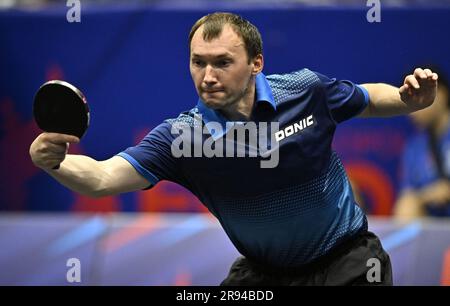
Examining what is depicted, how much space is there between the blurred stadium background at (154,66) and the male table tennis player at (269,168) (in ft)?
9.45

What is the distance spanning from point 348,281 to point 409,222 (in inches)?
101

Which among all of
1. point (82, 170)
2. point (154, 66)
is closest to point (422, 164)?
point (154, 66)

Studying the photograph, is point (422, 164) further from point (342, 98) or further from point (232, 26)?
point (232, 26)

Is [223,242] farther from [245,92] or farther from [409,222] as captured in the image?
[245,92]

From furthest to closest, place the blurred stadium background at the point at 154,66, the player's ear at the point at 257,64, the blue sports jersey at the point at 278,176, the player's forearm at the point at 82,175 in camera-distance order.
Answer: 1. the blurred stadium background at the point at 154,66
2. the player's ear at the point at 257,64
3. the blue sports jersey at the point at 278,176
4. the player's forearm at the point at 82,175

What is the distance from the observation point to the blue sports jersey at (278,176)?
14.6 ft

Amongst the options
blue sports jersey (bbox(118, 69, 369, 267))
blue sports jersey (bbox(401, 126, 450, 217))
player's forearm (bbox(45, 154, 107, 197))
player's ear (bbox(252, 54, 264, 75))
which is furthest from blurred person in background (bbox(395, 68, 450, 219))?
player's forearm (bbox(45, 154, 107, 197))

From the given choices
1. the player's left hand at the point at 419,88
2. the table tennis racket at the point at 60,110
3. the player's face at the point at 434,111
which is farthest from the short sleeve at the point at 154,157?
the player's face at the point at 434,111

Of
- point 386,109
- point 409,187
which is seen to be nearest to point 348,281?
point 386,109

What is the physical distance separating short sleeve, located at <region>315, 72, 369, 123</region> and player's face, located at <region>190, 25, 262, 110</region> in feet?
1.48

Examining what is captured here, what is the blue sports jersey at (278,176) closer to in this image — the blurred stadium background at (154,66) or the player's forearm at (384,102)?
the player's forearm at (384,102)

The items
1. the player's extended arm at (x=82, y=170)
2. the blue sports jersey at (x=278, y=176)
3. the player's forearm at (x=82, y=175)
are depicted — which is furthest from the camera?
the blue sports jersey at (x=278, y=176)

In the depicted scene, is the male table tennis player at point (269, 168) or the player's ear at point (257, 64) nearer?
the male table tennis player at point (269, 168)

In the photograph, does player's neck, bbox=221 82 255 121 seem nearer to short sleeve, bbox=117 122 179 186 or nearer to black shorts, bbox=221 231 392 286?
short sleeve, bbox=117 122 179 186
